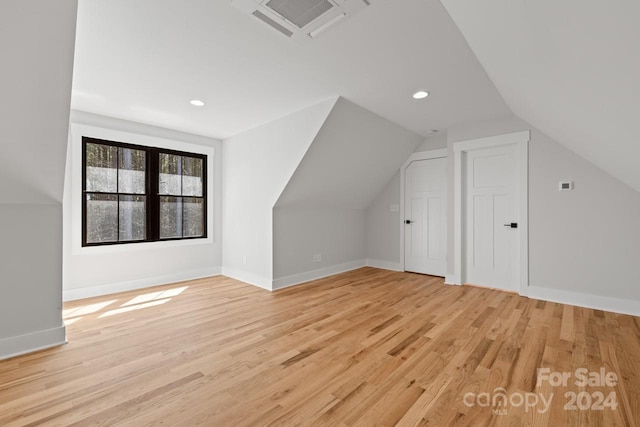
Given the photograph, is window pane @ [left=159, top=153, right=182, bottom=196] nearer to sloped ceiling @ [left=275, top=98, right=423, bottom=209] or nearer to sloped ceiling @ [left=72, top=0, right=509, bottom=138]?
sloped ceiling @ [left=72, top=0, right=509, bottom=138]

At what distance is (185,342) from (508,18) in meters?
3.27

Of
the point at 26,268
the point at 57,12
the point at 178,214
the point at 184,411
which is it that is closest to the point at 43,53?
the point at 57,12

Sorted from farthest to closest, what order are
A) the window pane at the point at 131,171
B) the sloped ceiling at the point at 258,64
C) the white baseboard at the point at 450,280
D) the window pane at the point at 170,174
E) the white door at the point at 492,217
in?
the window pane at the point at 170,174 → the white baseboard at the point at 450,280 → the window pane at the point at 131,171 → the white door at the point at 492,217 → the sloped ceiling at the point at 258,64

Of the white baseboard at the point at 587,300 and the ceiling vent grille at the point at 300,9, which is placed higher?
the ceiling vent grille at the point at 300,9

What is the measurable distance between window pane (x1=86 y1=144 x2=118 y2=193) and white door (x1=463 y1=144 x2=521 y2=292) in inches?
207

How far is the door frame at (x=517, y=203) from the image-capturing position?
3725 millimetres

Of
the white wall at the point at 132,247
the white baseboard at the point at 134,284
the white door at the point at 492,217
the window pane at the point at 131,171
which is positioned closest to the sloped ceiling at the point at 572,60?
the white door at the point at 492,217

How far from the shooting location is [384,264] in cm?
562

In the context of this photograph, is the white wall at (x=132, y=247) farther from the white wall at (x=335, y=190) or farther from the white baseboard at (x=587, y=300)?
the white baseboard at (x=587, y=300)

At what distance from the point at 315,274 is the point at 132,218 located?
9.75 feet

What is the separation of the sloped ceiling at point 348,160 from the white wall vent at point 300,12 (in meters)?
1.37

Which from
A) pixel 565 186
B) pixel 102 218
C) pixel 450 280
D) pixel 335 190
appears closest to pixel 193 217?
pixel 102 218

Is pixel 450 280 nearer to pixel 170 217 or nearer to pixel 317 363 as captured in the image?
pixel 317 363

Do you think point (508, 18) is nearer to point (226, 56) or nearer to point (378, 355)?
point (226, 56)
